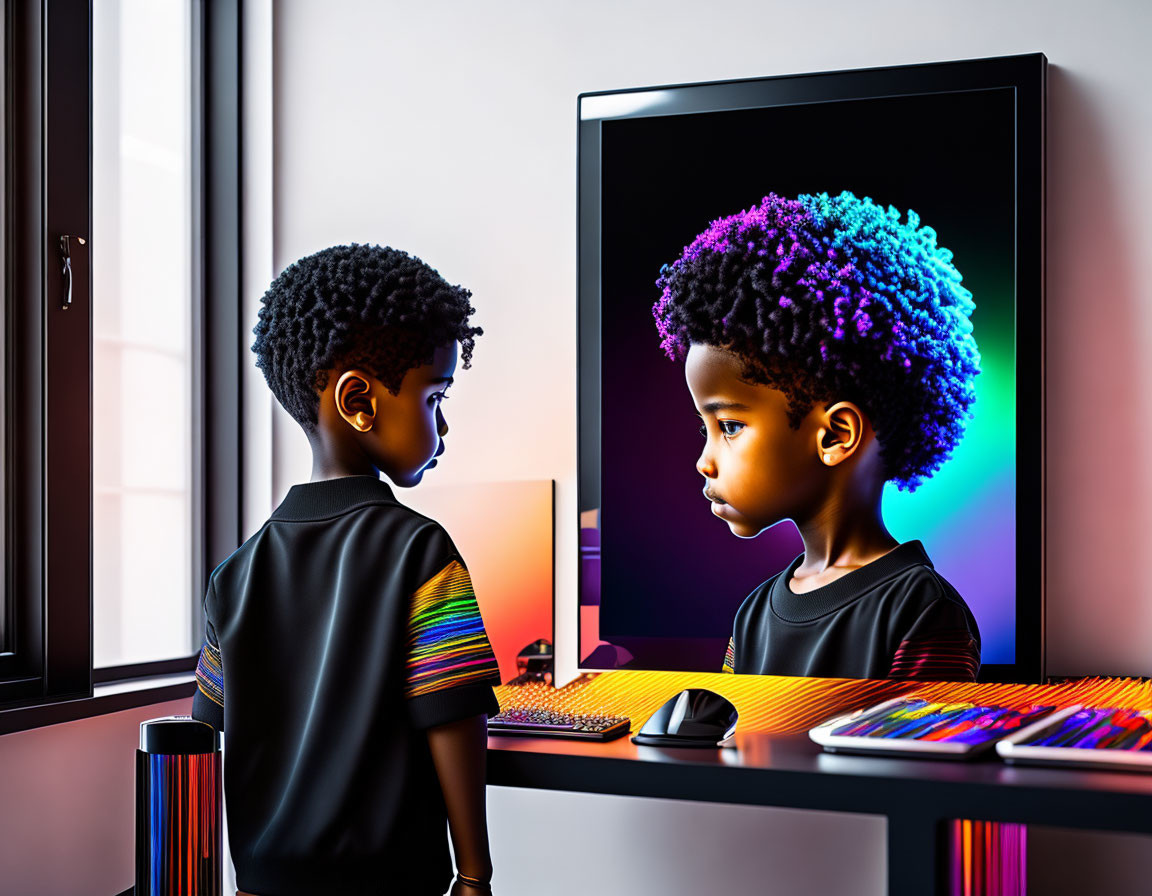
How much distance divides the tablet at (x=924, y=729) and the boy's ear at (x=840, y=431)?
0.34 m

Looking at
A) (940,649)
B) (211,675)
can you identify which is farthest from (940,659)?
(211,675)

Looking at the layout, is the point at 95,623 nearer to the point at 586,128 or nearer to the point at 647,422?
the point at 647,422

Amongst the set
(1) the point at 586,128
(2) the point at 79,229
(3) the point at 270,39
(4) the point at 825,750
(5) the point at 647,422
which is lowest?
(4) the point at 825,750

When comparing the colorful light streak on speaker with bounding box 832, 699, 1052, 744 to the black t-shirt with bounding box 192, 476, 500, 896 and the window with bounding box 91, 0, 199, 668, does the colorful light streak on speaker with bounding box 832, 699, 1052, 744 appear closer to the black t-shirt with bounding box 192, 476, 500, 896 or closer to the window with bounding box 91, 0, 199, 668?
the black t-shirt with bounding box 192, 476, 500, 896

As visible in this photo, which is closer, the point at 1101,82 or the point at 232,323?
the point at 1101,82

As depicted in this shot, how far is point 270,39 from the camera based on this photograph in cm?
194

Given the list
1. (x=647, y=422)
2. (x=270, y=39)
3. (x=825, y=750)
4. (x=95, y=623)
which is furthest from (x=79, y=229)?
(x=825, y=750)

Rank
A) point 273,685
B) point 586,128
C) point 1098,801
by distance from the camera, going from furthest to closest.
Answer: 1. point 586,128
2. point 273,685
3. point 1098,801

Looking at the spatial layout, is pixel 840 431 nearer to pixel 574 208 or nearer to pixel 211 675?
Answer: pixel 574 208

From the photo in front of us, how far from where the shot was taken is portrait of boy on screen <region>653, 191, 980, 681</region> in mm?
1463

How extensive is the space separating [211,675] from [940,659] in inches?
35.6

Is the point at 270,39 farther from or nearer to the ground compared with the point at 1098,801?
farther from the ground

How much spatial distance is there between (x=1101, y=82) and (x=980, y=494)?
579 millimetres

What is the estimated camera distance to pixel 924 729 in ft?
3.86
